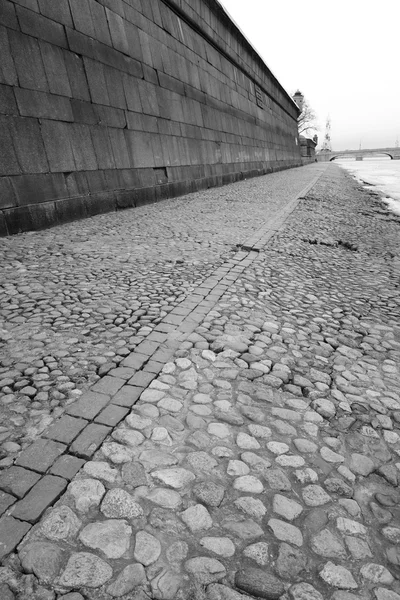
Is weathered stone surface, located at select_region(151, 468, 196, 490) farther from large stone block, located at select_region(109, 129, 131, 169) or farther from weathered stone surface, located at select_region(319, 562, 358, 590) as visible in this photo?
large stone block, located at select_region(109, 129, 131, 169)

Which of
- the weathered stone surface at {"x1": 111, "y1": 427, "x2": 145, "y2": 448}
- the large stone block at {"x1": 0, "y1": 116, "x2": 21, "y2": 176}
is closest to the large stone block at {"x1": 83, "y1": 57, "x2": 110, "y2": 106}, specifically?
the large stone block at {"x1": 0, "y1": 116, "x2": 21, "y2": 176}

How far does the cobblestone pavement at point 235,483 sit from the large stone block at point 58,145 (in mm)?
4768

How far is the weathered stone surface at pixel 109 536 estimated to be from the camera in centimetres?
120

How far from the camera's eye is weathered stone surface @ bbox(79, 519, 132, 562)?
47.1 inches

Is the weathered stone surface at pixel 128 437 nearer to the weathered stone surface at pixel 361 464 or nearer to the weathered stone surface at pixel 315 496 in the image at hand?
the weathered stone surface at pixel 315 496

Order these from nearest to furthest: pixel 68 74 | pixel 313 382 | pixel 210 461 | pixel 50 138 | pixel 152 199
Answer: pixel 210 461, pixel 313 382, pixel 50 138, pixel 68 74, pixel 152 199

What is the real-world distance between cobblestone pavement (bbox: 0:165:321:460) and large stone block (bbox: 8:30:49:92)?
7.21 ft

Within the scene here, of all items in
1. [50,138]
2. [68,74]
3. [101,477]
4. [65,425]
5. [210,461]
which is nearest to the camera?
[101,477]

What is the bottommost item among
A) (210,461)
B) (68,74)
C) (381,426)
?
(381,426)

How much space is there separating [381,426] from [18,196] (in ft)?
17.9

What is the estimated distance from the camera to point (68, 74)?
6504 millimetres

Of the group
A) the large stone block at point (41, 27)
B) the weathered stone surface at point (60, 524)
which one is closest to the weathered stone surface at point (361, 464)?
the weathered stone surface at point (60, 524)

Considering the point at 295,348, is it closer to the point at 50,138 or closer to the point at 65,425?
the point at 65,425

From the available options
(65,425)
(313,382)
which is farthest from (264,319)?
(65,425)
